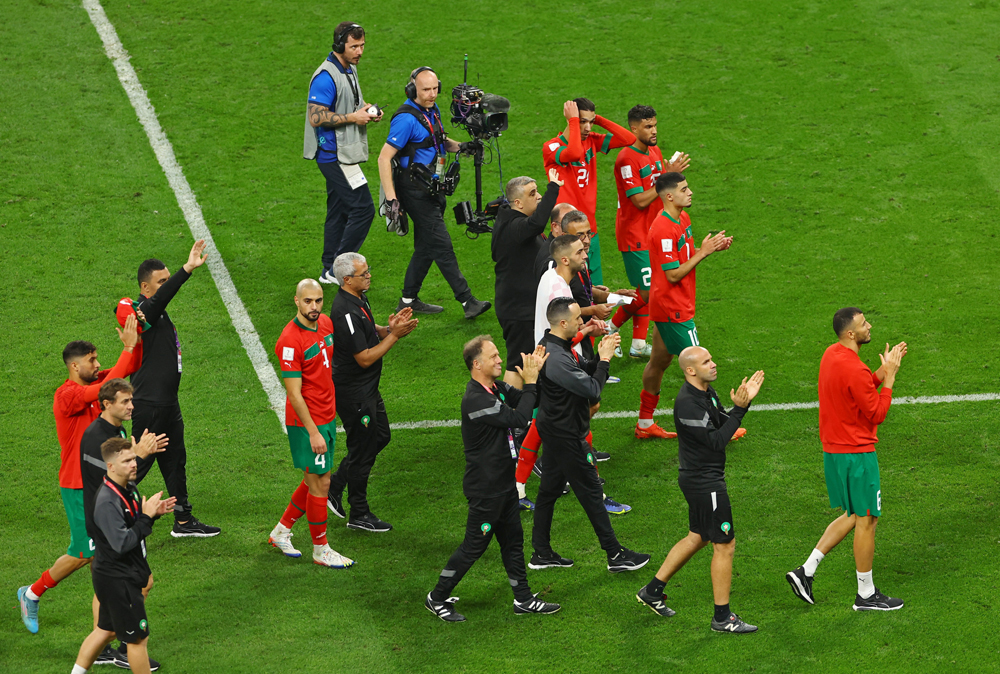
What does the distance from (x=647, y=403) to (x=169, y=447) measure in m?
4.07

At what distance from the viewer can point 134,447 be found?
7215 mm

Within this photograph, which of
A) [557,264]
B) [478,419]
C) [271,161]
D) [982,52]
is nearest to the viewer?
[478,419]

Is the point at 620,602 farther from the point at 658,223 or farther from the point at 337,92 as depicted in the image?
the point at 337,92

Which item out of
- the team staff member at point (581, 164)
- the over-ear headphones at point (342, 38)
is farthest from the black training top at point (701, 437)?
the over-ear headphones at point (342, 38)

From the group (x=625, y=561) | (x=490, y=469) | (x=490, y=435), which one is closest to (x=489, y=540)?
(x=490, y=469)

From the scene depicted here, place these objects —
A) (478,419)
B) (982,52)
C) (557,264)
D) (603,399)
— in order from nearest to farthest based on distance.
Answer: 1. (478,419)
2. (557,264)
3. (603,399)
4. (982,52)

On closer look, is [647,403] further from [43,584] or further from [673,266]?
[43,584]

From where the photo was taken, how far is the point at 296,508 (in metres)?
8.89

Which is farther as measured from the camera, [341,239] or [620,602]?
[341,239]

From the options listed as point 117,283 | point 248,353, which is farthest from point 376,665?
point 117,283

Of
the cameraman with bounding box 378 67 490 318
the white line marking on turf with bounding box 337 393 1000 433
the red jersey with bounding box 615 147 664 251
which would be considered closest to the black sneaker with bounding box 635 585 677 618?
the white line marking on turf with bounding box 337 393 1000 433

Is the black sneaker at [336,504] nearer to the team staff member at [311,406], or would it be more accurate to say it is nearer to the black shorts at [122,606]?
the team staff member at [311,406]

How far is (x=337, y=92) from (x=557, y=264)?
4.17 m

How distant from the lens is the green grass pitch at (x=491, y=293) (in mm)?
7992
